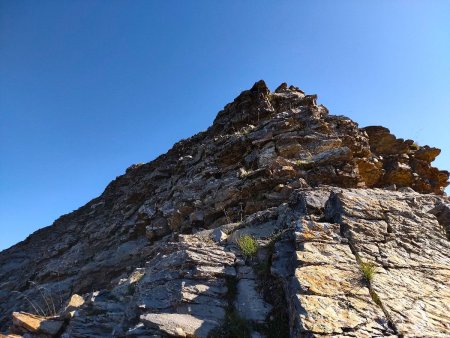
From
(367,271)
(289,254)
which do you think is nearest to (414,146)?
(289,254)

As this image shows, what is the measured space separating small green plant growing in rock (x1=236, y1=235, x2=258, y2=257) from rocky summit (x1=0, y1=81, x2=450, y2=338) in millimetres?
27

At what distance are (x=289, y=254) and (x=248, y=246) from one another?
1.27m

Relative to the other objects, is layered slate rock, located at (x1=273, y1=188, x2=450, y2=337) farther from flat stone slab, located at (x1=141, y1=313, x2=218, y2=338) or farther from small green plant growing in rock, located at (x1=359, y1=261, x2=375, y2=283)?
flat stone slab, located at (x1=141, y1=313, x2=218, y2=338)

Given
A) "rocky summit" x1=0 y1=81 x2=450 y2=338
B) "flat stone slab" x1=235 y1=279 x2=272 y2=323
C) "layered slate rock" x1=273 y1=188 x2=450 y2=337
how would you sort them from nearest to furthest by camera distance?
"layered slate rock" x1=273 y1=188 x2=450 y2=337, "rocky summit" x1=0 y1=81 x2=450 y2=338, "flat stone slab" x1=235 y1=279 x2=272 y2=323

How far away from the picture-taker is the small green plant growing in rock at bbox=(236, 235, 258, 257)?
8180mm

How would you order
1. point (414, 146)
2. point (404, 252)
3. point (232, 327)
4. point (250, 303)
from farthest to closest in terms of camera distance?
1. point (414, 146)
2. point (404, 252)
3. point (250, 303)
4. point (232, 327)

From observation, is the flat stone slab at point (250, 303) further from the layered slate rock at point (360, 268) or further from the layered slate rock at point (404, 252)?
the layered slate rock at point (404, 252)

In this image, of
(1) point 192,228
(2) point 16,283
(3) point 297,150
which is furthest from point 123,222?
(3) point 297,150

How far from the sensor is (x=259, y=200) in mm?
14414

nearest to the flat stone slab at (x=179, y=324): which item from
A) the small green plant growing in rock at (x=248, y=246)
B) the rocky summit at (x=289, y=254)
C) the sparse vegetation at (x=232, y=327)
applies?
the rocky summit at (x=289, y=254)

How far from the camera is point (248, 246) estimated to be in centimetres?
830

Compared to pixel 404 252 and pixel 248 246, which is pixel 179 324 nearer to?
Answer: pixel 248 246

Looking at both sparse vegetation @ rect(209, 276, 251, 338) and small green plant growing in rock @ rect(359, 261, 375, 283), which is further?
small green plant growing in rock @ rect(359, 261, 375, 283)

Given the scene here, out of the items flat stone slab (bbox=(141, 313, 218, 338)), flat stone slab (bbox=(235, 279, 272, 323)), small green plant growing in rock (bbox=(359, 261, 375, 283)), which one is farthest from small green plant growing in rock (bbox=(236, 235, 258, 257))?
small green plant growing in rock (bbox=(359, 261, 375, 283))
